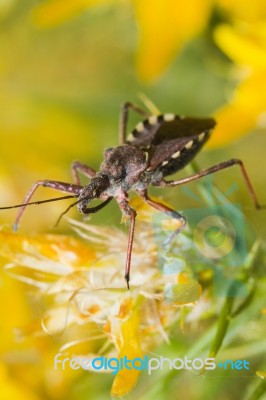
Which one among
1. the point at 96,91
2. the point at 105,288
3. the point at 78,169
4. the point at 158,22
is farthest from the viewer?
the point at 96,91

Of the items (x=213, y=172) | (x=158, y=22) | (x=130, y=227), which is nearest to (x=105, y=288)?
(x=130, y=227)

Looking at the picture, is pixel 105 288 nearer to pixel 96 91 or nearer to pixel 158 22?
pixel 158 22

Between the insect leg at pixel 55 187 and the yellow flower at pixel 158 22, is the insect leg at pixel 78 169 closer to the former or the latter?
the insect leg at pixel 55 187

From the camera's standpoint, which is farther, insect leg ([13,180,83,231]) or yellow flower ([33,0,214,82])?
yellow flower ([33,0,214,82])

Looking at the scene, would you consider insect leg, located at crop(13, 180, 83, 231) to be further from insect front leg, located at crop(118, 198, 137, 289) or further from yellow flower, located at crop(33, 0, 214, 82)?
yellow flower, located at crop(33, 0, 214, 82)

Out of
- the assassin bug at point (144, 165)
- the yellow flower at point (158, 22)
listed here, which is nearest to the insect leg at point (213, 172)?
the assassin bug at point (144, 165)

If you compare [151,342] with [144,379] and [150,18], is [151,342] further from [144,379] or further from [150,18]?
[150,18]

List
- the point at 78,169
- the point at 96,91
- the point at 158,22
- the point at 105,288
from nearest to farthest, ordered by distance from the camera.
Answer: the point at 105,288 → the point at 78,169 → the point at 158,22 → the point at 96,91

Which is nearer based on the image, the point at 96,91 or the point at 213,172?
the point at 213,172

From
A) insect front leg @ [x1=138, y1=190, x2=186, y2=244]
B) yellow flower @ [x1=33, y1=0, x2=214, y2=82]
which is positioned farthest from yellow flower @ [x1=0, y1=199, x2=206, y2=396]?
yellow flower @ [x1=33, y1=0, x2=214, y2=82]

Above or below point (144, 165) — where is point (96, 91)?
above
